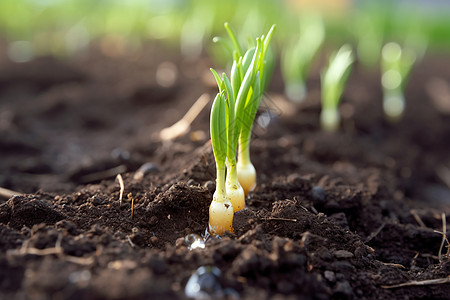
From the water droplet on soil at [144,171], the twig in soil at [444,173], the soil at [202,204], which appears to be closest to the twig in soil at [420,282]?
the soil at [202,204]

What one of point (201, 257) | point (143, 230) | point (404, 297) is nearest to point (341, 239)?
point (404, 297)

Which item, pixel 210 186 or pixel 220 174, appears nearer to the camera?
pixel 220 174

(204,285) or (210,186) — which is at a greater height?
(210,186)

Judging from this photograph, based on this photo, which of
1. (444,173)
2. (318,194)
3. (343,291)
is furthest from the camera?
(444,173)

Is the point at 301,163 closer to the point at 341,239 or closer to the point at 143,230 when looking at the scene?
the point at 341,239

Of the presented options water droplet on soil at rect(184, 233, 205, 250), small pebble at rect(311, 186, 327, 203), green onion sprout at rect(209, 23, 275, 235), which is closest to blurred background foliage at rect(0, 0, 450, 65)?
small pebble at rect(311, 186, 327, 203)

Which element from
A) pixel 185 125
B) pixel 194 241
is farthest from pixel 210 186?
pixel 185 125

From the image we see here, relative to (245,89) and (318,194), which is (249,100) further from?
(318,194)
